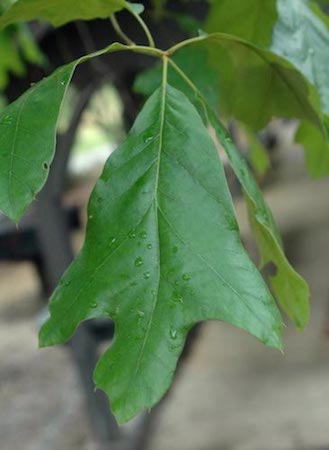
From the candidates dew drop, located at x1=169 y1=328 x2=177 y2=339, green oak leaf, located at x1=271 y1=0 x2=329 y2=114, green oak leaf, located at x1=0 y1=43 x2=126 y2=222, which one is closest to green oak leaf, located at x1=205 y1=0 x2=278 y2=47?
green oak leaf, located at x1=271 y1=0 x2=329 y2=114

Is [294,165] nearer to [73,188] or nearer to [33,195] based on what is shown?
[73,188]

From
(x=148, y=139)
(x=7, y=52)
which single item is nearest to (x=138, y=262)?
(x=148, y=139)

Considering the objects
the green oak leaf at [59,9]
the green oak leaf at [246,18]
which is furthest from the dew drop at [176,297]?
the green oak leaf at [246,18]

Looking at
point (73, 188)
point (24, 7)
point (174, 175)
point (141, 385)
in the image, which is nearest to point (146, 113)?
point (174, 175)

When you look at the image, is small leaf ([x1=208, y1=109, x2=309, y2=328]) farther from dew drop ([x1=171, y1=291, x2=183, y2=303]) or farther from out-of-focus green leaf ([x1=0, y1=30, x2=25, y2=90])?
out-of-focus green leaf ([x1=0, y1=30, x2=25, y2=90])

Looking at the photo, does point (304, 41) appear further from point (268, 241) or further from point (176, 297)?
point (176, 297)

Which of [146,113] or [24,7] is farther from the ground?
[24,7]

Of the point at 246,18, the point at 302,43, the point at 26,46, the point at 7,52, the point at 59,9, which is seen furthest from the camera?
the point at 26,46
